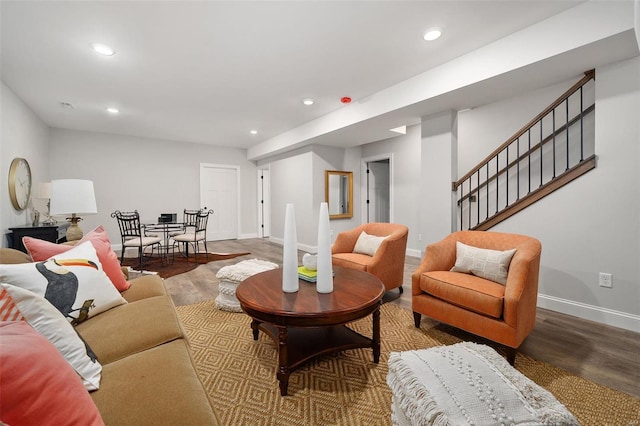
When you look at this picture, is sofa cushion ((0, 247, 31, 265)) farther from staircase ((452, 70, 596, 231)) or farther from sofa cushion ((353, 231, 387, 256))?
staircase ((452, 70, 596, 231))

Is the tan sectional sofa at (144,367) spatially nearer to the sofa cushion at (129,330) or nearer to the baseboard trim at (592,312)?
the sofa cushion at (129,330)

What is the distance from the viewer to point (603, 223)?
2.59 metres

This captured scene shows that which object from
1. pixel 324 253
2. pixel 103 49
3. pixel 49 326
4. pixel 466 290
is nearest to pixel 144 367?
pixel 49 326

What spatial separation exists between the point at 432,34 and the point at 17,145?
525 centimetres

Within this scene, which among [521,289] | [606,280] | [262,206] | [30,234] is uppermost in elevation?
[262,206]

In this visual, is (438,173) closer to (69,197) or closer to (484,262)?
(484,262)

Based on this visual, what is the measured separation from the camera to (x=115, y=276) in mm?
2000

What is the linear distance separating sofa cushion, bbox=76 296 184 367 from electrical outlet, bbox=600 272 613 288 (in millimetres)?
3439

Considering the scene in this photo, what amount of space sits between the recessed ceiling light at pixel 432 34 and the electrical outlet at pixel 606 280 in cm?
261

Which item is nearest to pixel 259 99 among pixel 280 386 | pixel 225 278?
pixel 225 278

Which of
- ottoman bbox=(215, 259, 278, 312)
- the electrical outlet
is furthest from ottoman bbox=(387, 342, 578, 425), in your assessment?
the electrical outlet

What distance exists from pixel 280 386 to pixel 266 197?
669 centimetres

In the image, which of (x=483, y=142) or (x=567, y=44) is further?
(x=483, y=142)

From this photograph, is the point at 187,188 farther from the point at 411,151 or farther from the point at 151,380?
the point at 151,380
